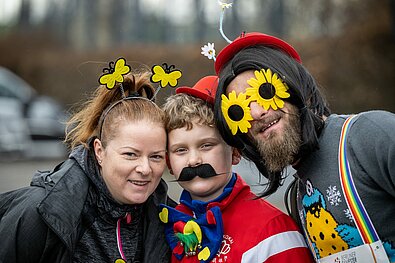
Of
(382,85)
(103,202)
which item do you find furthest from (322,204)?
(382,85)

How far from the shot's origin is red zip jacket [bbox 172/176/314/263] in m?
3.41

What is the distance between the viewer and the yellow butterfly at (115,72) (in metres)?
3.76

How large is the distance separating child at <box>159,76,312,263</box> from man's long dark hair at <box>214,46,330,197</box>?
0.14 metres

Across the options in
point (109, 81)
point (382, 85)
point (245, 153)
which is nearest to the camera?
point (245, 153)

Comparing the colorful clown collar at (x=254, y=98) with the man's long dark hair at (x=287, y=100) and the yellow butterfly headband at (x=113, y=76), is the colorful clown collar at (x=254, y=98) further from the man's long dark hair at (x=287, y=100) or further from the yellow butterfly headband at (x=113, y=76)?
the yellow butterfly headband at (x=113, y=76)

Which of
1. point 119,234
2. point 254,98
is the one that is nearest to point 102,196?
point 119,234

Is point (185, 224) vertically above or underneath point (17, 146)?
above

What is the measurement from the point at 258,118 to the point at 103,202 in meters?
0.94

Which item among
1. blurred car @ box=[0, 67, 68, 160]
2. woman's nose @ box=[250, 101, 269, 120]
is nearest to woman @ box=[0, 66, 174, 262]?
woman's nose @ box=[250, 101, 269, 120]

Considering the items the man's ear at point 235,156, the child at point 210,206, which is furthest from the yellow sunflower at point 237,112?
the man's ear at point 235,156

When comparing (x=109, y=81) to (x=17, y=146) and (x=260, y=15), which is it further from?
(x=260, y=15)

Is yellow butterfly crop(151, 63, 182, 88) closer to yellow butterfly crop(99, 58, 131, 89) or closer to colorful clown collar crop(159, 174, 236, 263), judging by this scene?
yellow butterfly crop(99, 58, 131, 89)

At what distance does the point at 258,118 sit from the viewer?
3.35 metres

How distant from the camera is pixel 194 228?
11.9ft
